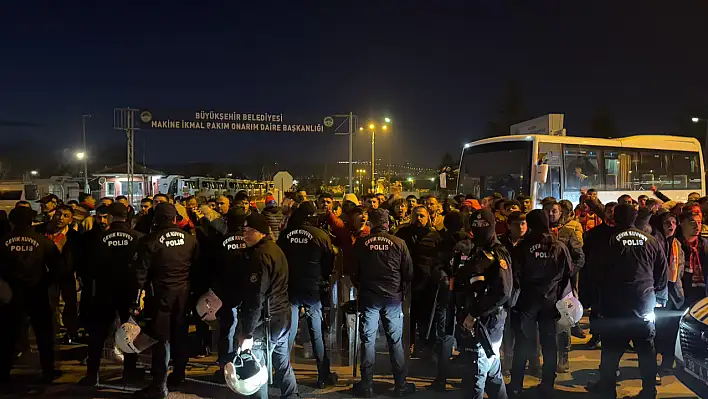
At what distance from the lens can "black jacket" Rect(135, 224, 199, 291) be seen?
544cm

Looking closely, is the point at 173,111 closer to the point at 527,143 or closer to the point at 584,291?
the point at 527,143

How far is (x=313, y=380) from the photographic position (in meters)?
6.26

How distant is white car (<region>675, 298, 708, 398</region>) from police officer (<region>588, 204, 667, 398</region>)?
0.32m

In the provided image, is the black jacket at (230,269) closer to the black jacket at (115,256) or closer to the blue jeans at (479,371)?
the black jacket at (115,256)

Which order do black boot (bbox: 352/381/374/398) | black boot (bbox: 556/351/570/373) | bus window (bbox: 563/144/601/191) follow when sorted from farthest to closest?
bus window (bbox: 563/144/601/191), black boot (bbox: 556/351/570/373), black boot (bbox: 352/381/374/398)

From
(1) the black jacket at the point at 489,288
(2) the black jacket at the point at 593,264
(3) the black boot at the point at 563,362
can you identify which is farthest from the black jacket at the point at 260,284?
(3) the black boot at the point at 563,362

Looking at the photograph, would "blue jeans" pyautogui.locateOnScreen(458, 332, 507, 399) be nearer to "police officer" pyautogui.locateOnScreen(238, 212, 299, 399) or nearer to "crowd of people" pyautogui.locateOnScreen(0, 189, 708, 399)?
"crowd of people" pyautogui.locateOnScreen(0, 189, 708, 399)

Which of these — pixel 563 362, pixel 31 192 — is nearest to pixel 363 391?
pixel 563 362

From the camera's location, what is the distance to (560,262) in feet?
17.6

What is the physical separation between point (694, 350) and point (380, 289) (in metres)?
2.97

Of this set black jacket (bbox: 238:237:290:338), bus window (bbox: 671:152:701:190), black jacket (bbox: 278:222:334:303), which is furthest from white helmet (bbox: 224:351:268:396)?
bus window (bbox: 671:152:701:190)

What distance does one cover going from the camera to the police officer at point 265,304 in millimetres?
4848

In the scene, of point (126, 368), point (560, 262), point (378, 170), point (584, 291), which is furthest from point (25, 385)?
point (378, 170)

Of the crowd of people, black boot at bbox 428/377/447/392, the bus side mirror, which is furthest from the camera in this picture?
the bus side mirror
